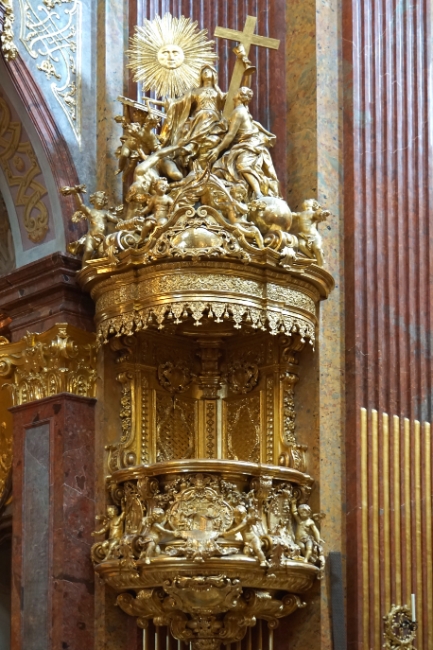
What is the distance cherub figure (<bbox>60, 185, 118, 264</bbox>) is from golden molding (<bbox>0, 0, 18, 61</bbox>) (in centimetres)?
119

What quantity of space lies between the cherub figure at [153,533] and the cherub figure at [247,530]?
0.45 m

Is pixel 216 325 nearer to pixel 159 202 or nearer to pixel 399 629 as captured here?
pixel 159 202

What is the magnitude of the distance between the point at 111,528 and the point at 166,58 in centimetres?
366

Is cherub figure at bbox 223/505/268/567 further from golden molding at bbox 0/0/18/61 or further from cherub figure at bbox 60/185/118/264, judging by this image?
golden molding at bbox 0/0/18/61

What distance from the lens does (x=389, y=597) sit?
1027 cm

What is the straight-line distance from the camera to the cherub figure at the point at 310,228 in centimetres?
1025

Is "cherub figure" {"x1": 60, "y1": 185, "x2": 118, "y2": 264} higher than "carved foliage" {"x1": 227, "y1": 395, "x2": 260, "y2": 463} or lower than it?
higher

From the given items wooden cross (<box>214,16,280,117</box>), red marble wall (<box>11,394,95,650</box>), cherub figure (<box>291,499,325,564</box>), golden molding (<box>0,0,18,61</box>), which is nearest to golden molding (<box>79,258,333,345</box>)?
red marble wall (<box>11,394,95,650</box>)

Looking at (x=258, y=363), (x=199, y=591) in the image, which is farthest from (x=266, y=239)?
(x=199, y=591)

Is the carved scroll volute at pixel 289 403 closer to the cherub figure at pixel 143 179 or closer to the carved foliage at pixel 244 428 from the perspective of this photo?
the carved foliage at pixel 244 428

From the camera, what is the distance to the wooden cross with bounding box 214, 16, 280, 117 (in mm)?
10688

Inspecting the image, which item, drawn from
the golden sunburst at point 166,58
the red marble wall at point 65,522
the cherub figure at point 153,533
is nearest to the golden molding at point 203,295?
the red marble wall at point 65,522

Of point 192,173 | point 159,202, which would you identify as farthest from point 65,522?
point 192,173

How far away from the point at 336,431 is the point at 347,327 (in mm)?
830
